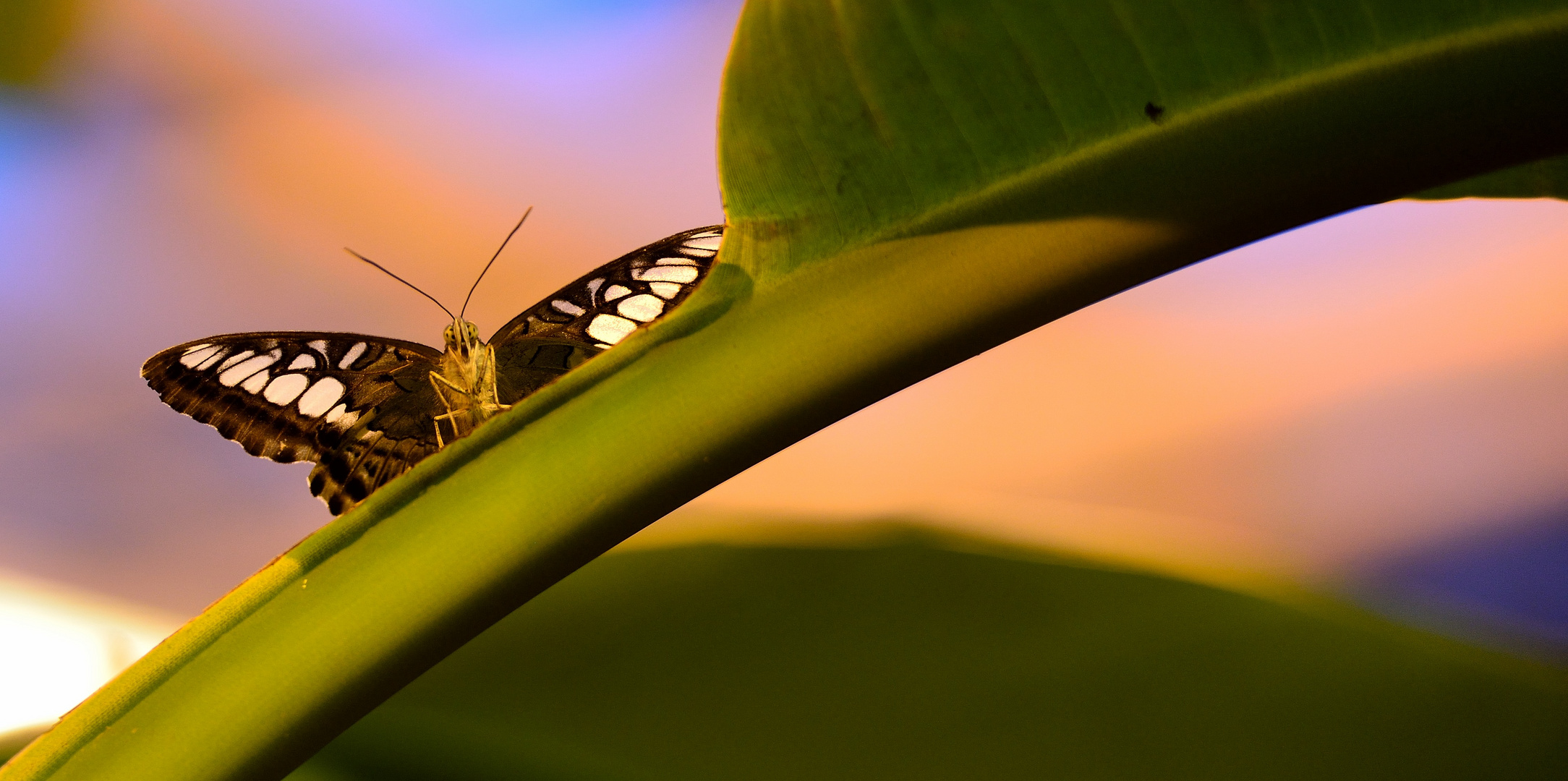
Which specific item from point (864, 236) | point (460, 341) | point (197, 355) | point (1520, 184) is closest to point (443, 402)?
point (460, 341)

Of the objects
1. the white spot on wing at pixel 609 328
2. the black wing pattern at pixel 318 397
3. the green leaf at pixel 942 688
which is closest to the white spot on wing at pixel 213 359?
the black wing pattern at pixel 318 397

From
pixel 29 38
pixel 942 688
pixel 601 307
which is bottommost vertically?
pixel 942 688

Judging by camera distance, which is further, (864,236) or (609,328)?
(609,328)

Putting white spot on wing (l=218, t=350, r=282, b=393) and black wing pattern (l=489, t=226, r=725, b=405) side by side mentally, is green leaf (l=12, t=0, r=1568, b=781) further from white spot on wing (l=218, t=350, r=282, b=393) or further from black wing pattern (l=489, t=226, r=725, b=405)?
white spot on wing (l=218, t=350, r=282, b=393)

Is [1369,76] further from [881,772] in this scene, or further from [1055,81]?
[881,772]

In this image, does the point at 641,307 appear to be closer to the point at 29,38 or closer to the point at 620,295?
the point at 620,295

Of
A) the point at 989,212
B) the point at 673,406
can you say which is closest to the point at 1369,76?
the point at 989,212
